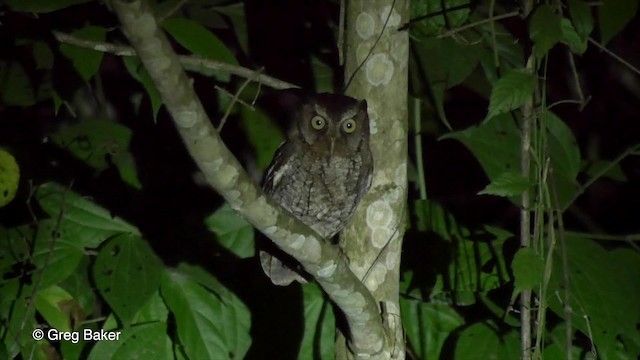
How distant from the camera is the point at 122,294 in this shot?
180 cm

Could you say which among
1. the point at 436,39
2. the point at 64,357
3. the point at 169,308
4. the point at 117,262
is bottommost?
the point at 64,357

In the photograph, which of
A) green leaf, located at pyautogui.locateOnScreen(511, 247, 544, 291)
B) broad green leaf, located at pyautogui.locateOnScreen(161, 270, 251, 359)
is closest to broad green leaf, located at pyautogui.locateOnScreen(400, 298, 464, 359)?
broad green leaf, located at pyautogui.locateOnScreen(161, 270, 251, 359)

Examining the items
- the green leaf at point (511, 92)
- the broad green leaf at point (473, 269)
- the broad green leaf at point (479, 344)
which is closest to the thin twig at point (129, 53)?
the green leaf at point (511, 92)

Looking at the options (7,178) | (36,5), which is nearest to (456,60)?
(36,5)

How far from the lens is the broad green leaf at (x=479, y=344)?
74.0 inches

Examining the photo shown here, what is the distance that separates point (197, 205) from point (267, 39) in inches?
19.0

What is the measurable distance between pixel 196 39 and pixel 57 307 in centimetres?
75

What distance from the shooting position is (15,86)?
209 cm

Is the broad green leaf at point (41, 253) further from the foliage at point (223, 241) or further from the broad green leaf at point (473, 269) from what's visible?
the broad green leaf at point (473, 269)

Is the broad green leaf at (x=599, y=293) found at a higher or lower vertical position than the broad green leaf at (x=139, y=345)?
higher

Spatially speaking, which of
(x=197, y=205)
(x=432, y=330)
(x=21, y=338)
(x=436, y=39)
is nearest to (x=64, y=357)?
(x=21, y=338)

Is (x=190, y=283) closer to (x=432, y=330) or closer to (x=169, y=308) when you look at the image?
(x=169, y=308)

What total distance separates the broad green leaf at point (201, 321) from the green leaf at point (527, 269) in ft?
2.56

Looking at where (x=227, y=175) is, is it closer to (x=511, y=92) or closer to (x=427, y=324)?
(x=511, y=92)
